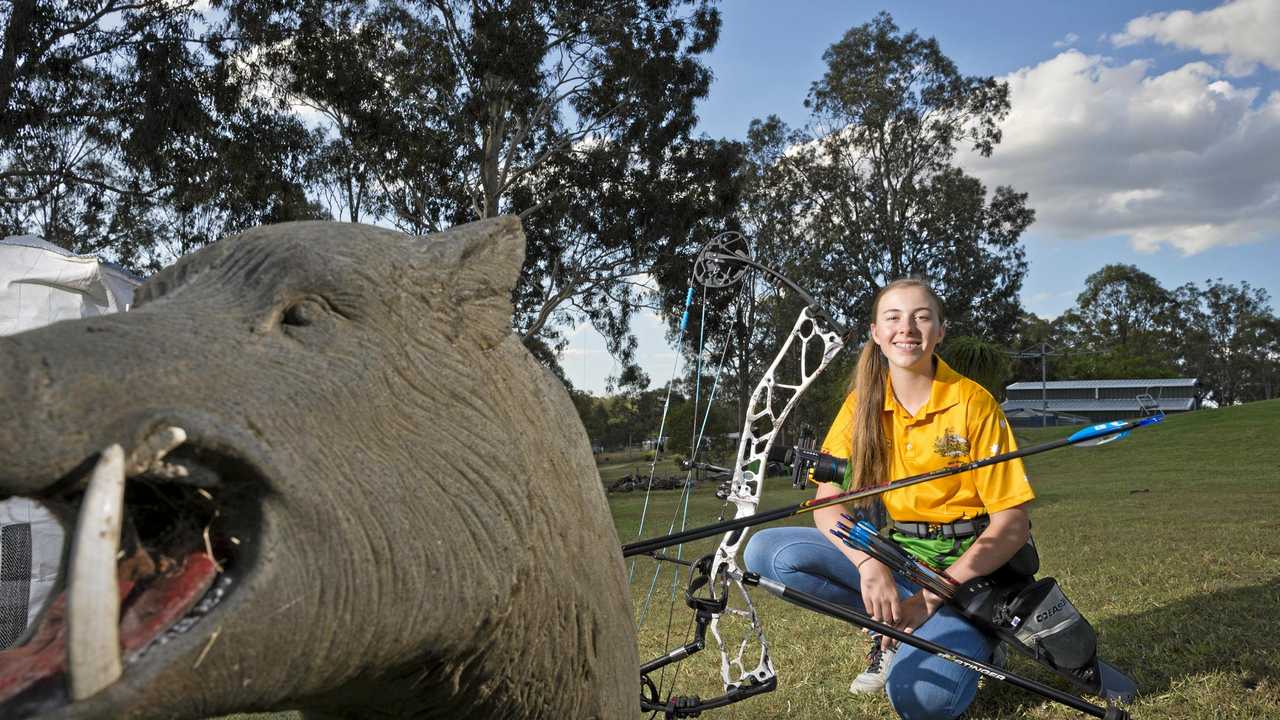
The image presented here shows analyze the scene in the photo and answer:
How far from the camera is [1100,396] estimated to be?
53562 mm

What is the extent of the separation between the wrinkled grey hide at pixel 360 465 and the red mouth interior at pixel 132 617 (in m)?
0.03

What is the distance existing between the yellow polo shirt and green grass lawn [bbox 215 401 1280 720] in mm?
925

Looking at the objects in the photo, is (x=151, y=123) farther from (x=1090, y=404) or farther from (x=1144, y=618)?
(x=1090, y=404)

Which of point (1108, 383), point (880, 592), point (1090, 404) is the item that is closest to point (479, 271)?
point (880, 592)

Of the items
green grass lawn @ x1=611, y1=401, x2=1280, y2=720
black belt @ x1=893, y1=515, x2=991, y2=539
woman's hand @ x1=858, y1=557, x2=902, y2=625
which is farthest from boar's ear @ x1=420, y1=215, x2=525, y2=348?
green grass lawn @ x1=611, y1=401, x2=1280, y2=720

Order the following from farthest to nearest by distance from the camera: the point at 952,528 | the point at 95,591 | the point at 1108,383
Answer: the point at 1108,383 < the point at 952,528 < the point at 95,591

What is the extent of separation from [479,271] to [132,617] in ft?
1.88

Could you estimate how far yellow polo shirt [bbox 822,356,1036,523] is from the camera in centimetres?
342

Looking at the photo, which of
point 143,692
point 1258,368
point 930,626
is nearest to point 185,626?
point 143,692

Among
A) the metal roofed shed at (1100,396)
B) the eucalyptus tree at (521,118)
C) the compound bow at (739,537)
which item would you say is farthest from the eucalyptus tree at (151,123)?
the metal roofed shed at (1100,396)

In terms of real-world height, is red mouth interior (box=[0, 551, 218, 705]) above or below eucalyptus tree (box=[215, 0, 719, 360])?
below

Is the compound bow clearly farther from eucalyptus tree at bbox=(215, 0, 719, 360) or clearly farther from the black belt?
eucalyptus tree at bbox=(215, 0, 719, 360)

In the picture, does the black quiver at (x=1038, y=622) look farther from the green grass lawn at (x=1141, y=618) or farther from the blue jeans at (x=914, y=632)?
the green grass lawn at (x=1141, y=618)

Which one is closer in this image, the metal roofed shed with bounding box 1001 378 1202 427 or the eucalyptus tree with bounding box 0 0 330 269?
the eucalyptus tree with bounding box 0 0 330 269
